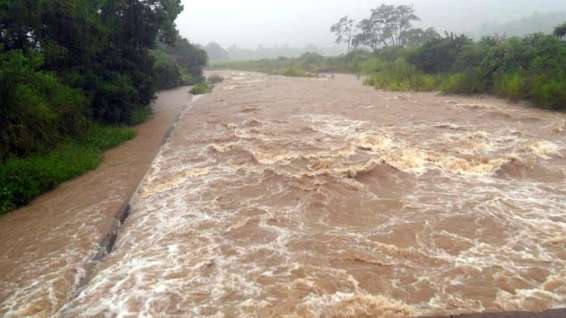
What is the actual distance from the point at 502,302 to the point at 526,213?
2.52 meters

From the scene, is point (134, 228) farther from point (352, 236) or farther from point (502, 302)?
point (502, 302)

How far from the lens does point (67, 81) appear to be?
12992 mm

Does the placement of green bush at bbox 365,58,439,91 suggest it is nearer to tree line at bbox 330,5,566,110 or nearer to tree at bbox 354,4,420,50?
tree line at bbox 330,5,566,110

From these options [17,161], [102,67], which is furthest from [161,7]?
[17,161]

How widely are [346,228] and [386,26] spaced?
4773cm

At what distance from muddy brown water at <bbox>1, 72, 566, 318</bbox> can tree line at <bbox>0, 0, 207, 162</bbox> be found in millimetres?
3295

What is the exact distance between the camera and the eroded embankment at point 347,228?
183 inches

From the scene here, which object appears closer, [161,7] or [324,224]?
[324,224]

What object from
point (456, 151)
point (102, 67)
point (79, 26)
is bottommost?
point (456, 151)

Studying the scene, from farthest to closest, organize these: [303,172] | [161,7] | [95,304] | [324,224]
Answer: [161,7] < [303,172] < [324,224] < [95,304]

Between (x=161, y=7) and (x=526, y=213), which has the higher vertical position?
(x=161, y=7)

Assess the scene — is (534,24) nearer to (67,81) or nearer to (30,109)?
(67,81)

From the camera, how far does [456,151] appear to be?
31.2 feet

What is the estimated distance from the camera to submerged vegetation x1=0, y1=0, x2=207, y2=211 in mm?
9445
